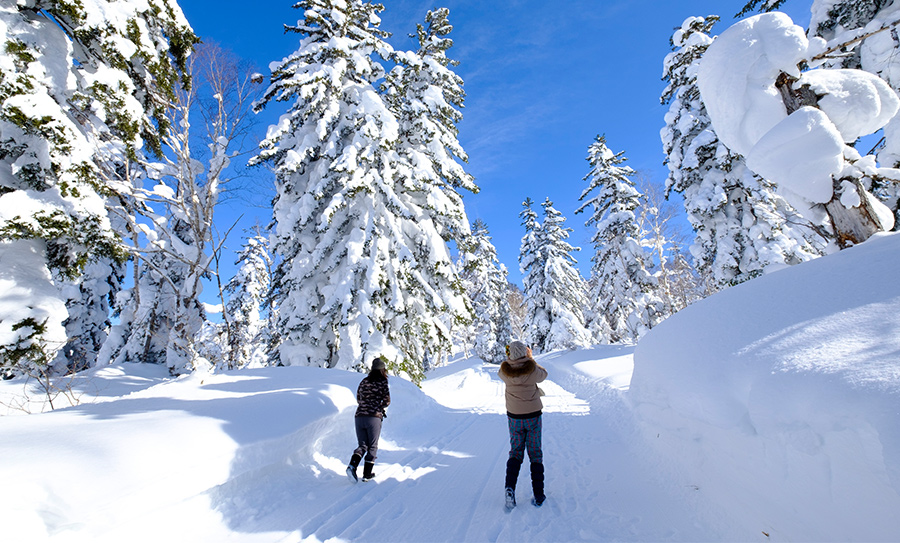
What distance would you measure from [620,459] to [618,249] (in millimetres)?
17623

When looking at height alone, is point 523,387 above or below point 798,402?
below

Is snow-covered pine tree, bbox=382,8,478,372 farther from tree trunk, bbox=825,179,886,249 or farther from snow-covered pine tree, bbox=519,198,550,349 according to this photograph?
snow-covered pine tree, bbox=519,198,550,349

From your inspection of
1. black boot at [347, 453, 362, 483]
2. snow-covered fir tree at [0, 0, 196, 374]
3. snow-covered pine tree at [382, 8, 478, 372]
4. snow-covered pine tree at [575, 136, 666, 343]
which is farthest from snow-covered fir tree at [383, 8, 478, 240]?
snow-covered pine tree at [575, 136, 666, 343]

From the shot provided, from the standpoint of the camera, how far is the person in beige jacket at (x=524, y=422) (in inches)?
154

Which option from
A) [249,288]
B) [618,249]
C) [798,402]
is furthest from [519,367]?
[249,288]

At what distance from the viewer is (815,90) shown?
192 inches

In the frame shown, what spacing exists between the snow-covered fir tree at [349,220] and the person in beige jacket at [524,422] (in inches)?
233

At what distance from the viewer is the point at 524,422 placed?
4.03 meters

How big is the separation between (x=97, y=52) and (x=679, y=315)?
10863 millimetres

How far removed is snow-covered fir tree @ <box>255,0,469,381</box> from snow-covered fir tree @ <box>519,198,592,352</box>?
1586 centimetres

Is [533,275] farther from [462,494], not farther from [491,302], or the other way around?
[462,494]

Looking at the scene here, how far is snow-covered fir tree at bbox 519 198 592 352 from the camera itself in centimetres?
2547

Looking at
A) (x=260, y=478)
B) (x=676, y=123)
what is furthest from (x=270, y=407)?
(x=676, y=123)

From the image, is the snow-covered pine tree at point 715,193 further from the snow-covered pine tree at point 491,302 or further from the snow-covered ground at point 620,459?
the snow-covered pine tree at point 491,302
